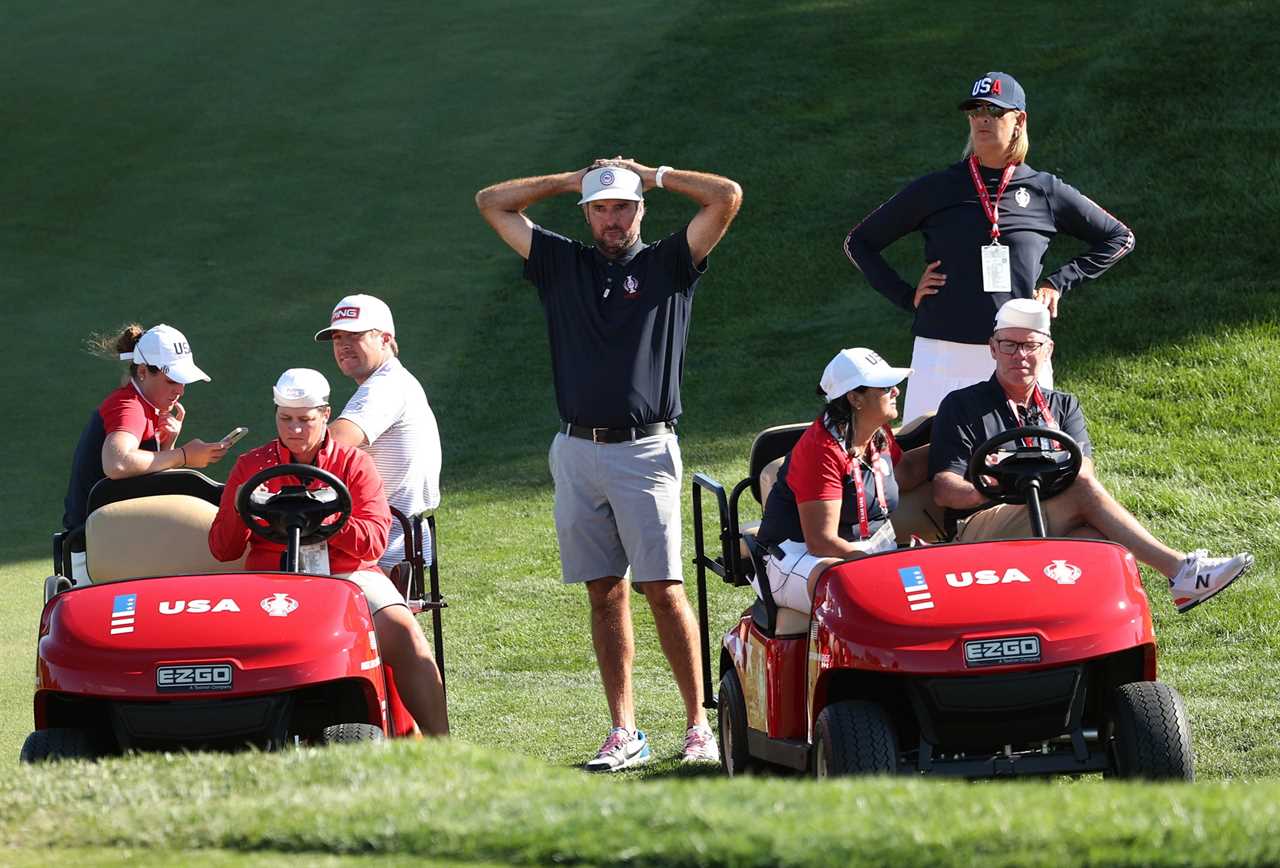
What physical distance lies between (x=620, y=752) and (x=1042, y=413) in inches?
68.8

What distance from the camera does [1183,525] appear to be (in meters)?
9.96

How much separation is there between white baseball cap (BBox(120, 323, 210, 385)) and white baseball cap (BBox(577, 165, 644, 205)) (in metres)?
1.49

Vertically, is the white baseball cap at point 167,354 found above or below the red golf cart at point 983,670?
above

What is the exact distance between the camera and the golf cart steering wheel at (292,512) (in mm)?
5809

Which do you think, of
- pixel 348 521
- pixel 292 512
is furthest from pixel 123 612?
pixel 348 521

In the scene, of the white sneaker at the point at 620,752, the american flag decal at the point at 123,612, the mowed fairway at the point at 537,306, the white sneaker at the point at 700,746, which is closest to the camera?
the mowed fairway at the point at 537,306

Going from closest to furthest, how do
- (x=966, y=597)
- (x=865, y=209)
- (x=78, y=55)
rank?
1. (x=966, y=597)
2. (x=865, y=209)
3. (x=78, y=55)

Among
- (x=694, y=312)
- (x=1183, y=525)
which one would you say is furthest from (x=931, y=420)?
(x=694, y=312)

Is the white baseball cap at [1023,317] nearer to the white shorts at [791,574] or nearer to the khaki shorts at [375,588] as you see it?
the white shorts at [791,574]

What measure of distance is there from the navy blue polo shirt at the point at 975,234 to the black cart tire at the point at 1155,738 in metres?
2.17

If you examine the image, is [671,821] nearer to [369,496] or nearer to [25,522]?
[369,496]

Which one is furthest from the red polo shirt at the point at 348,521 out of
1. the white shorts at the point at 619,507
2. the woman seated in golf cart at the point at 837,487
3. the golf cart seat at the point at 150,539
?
the woman seated in golf cart at the point at 837,487

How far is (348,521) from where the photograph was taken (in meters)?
5.92

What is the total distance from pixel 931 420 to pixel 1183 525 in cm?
404
